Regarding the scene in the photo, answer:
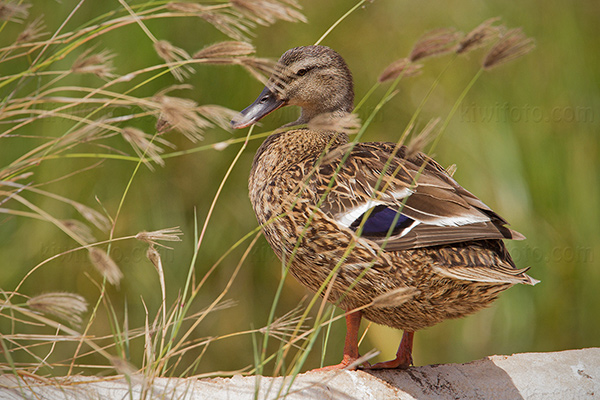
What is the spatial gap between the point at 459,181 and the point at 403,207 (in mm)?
2597

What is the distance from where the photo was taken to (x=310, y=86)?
356 cm

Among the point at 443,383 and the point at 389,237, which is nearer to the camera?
the point at 389,237

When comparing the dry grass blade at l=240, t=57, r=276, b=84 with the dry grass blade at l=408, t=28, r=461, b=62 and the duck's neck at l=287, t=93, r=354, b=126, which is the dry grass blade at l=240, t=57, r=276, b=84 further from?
the duck's neck at l=287, t=93, r=354, b=126

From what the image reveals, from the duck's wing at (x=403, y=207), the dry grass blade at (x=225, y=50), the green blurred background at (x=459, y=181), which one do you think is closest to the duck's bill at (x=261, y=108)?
the duck's wing at (x=403, y=207)

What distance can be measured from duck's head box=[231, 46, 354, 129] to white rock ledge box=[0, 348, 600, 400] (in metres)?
1.33

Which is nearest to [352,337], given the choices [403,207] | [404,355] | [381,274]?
[404,355]

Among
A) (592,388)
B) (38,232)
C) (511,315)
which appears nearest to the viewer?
(592,388)

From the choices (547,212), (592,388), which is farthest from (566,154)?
(592,388)

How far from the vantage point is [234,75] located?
543 cm

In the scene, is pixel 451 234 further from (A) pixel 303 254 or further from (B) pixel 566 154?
(B) pixel 566 154

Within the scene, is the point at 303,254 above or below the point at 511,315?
above

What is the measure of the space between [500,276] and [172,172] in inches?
128

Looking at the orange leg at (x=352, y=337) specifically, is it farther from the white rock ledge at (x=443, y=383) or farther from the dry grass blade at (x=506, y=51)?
the dry grass blade at (x=506, y=51)

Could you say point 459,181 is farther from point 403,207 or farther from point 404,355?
point 403,207
